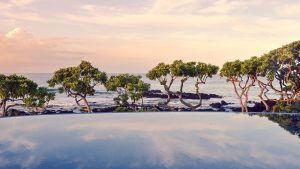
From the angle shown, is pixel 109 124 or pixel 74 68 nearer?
pixel 109 124

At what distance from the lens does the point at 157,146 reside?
6.73 m

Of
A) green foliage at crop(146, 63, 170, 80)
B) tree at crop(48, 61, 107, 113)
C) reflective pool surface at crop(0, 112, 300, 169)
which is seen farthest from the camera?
green foliage at crop(146, 63, 170, 80)

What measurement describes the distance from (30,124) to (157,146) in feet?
14.0

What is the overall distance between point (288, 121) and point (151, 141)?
4107 mm

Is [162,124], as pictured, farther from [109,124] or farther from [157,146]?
[157,146]

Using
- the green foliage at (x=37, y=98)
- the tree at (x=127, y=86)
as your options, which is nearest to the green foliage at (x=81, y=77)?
the tree at (x=127, y=86)

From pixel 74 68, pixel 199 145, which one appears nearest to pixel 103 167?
pixel 199 145

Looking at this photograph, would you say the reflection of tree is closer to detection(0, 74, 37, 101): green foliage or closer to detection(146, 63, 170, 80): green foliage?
detection(0, 74, 37, 101): green foliage

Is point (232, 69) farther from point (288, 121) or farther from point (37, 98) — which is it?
point (288, 121)

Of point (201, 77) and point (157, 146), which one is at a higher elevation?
point (201, 77)

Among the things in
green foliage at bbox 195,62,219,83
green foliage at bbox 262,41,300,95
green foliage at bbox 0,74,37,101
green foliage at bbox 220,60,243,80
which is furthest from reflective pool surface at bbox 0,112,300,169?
green foliage at bbox 195,62,219,83

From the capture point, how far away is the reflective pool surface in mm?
5453

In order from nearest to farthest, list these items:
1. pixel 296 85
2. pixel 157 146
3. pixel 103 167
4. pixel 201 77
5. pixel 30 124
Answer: pixel 103 167 < pixel 157 146 < pixel 30 124 < pixel 296 85 < pixel 201 77

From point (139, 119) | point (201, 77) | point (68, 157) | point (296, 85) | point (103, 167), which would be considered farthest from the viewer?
point (201, 77)
